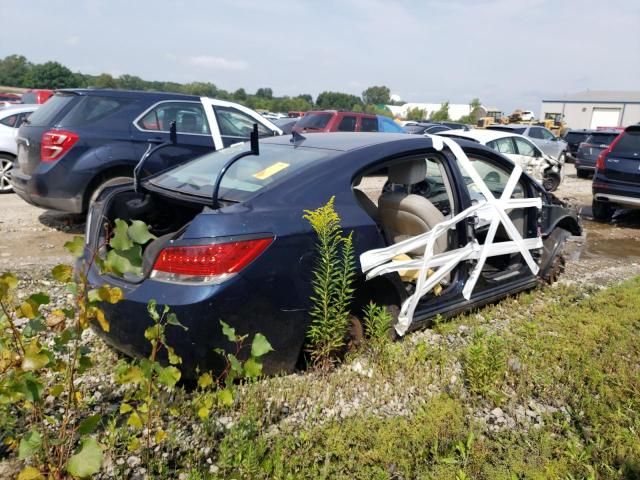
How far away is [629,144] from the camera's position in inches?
349

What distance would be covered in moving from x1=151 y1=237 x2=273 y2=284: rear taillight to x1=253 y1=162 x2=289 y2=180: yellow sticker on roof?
0.67 metres

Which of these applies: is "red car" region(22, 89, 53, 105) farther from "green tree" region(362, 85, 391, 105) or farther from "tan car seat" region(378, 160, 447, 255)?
"green tree" region(362, 85, 391, 105)

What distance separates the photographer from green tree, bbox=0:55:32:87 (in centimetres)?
7169

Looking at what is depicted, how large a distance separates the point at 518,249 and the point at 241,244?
2828mm

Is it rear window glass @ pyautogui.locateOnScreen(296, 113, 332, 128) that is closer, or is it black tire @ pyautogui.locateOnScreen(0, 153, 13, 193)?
black tire @ pyautogui.locateOnScreen(0, 153, 13, 193)

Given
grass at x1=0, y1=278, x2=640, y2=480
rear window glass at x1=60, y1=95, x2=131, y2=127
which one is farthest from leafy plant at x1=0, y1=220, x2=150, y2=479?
rear window glass at x1=60, y1=95, x2=131, y2=127

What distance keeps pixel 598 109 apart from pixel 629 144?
213 feet

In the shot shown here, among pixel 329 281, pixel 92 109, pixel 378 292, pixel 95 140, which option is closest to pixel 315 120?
pixel 92 109

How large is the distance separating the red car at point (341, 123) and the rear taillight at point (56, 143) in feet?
25.6

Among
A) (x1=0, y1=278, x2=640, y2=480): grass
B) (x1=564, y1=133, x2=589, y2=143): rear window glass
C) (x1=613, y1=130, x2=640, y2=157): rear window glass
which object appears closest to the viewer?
(x1=0, y1=278, x2=640, y2=480): grass

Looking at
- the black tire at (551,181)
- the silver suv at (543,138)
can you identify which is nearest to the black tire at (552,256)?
the black tire at (551,181)

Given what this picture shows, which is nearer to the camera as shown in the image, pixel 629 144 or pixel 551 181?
pixel 629 144

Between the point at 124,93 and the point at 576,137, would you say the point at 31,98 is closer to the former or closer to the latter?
the point at 124,93

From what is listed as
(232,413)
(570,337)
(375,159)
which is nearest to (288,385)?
(232,413)
